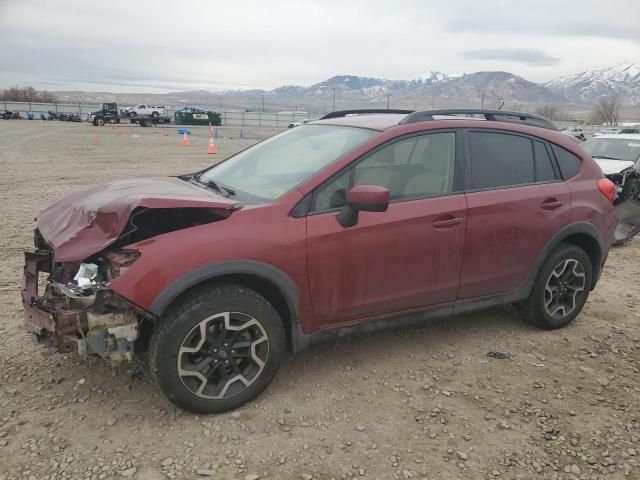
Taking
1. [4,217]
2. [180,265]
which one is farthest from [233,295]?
[4,217]

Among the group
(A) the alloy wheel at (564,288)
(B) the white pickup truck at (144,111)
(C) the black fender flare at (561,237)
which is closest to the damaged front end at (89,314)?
(C) the black fender flare at (561,237)

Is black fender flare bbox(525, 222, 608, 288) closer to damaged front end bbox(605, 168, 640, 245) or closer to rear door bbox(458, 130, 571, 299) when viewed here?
rear door bbox(458, 130, 571, 299)

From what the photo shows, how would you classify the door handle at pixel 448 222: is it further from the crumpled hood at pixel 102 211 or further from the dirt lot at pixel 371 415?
the crumpled hood at pixel 102 211

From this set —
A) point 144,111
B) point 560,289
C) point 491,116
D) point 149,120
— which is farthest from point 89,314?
point 144,111

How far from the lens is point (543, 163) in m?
4.18

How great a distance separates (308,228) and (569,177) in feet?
8.19

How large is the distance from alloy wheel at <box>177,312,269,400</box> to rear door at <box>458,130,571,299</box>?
1.62 m

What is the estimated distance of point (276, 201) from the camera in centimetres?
315

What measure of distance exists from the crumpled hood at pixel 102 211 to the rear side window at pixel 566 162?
2778 mm

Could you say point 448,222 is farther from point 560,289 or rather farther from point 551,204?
point 560,289

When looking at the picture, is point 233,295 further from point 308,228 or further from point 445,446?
point 445,446

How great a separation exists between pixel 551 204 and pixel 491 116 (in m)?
0.85

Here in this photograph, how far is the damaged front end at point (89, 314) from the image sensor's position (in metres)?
2.74

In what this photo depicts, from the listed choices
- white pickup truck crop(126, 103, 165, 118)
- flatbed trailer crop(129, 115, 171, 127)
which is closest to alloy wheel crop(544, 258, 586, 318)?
flatbed trailer crop(129, 115, 171, 127)
